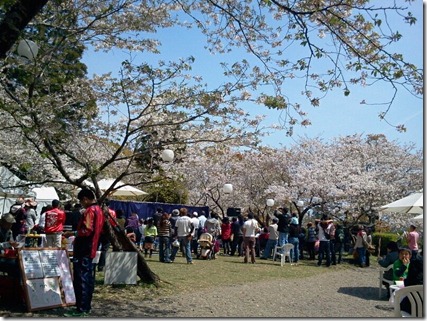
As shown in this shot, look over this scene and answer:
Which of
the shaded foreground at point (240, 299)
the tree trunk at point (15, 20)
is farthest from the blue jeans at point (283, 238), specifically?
the tree trunk at point (15, 20)

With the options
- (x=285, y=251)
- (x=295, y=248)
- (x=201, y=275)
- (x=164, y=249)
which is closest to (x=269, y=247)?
(x=295, y=248)

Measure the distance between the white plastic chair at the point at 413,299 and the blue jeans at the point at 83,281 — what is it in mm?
3631

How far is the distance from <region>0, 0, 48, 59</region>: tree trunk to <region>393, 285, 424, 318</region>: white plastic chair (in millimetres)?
4777

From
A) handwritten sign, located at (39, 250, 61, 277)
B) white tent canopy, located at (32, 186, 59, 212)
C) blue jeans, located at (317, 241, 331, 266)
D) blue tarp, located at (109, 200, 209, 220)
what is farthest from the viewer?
blue tarp, located at (109, 200, 209, 220)

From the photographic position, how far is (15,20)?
178 inches

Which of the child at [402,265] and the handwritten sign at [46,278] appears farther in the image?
the child at [402,265]

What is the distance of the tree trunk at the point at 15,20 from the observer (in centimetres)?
450

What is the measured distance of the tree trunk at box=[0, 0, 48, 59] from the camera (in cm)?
450

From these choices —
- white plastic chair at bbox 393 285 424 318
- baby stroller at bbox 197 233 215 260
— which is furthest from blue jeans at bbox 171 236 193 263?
white plastic chair at bbox 393 285 424 318

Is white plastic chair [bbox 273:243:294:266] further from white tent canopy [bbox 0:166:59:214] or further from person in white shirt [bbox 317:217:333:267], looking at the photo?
white tent canopy [bbox 0:166:59:214]

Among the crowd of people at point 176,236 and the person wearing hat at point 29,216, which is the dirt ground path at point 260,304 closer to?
the crowd of people at point 176,236

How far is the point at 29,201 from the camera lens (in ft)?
41.5

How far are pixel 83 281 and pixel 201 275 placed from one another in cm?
467

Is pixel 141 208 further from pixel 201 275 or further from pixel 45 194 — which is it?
pixel 201 275
